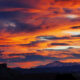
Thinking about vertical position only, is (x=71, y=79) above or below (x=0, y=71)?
below

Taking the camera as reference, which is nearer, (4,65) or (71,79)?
(71,79)

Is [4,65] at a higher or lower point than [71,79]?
higher

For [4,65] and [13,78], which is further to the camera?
[4,65]

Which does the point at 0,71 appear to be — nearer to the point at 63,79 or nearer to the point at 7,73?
the point at 7,73

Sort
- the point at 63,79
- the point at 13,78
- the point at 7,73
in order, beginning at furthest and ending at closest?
the point at 7,73, the point at 13,78, the point at 63,79

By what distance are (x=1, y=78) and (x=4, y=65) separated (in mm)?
21269

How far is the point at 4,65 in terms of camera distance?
19400cm

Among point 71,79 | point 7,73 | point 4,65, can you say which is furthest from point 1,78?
point 71,79

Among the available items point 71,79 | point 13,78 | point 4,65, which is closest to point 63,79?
point 71,79

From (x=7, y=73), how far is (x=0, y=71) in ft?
27.7

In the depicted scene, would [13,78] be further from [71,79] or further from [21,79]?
[71,79]

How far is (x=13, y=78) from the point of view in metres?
165

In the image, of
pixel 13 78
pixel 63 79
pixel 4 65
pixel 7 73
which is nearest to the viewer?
pixel 63 79

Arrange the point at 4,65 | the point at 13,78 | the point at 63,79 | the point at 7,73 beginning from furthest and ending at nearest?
the point at 4,65
the point at 7,73
the point at 13,78
the point at 63,79
